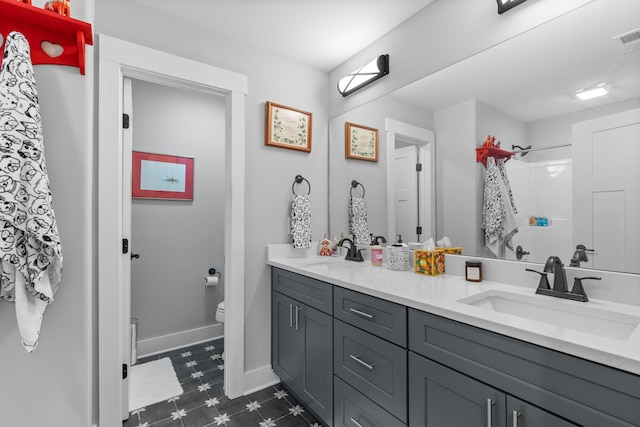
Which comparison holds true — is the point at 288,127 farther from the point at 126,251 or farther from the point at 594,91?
the point at 594,91

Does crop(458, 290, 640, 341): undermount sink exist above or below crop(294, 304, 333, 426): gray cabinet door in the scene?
above

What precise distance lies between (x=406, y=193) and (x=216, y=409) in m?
1.85

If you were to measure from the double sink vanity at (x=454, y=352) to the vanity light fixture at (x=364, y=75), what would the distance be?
134 cm

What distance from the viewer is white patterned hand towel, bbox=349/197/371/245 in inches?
90.5

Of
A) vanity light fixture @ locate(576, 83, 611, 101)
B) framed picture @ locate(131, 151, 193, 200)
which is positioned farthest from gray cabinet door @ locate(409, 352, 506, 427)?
framed picture @ locate(131, 151, 193, 200)

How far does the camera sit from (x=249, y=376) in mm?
2078

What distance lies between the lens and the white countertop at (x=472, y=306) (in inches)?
28.0

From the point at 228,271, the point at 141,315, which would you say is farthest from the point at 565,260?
the point at 141,315

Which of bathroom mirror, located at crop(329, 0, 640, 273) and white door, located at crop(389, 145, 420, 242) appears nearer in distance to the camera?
bathroom mirror, located at crop(329, 0, 640, 273)

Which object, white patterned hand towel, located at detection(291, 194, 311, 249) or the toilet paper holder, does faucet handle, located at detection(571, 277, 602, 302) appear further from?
the toilet paper holder

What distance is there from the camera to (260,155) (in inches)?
85.4

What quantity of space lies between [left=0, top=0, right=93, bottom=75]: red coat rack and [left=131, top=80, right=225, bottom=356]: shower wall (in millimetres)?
1643

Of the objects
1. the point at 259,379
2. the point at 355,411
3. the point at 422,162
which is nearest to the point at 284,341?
the point at 259,379

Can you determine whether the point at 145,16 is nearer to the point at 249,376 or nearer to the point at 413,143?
the point at 413,143
